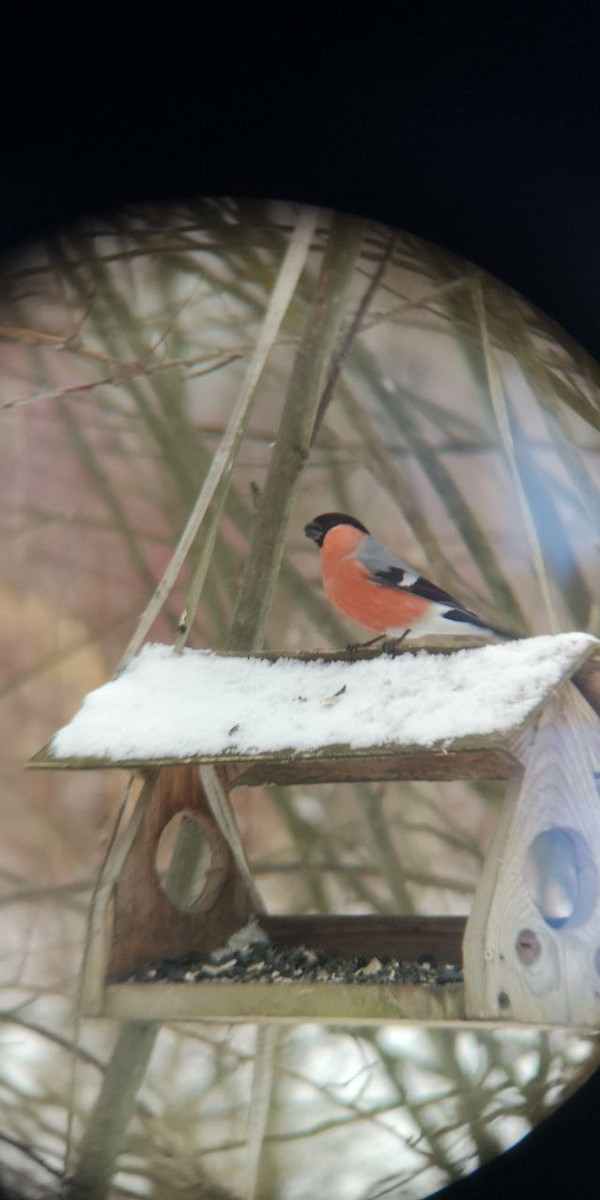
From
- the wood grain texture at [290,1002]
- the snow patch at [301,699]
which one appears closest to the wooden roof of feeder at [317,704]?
the snow patch at [301,699]

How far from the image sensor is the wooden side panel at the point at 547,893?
0.75m

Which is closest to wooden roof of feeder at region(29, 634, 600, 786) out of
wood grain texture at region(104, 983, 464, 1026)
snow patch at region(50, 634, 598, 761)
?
snow patch at region(50, 634, 598, 761)

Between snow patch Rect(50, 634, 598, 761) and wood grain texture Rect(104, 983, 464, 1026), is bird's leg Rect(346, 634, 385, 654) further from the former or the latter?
wood grain texture Rect(104, 983, 464, 1026)

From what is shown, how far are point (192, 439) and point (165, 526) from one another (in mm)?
56

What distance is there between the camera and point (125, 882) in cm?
84

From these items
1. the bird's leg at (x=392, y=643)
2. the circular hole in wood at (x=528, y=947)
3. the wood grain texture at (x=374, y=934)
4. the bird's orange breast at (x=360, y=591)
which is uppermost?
the bird's orange breast at (x=360, y=591)

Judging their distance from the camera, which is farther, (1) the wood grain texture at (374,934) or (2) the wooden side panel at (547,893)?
(1) the wood grain texture at (374,934)

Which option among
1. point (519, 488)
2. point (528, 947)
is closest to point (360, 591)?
point (519, 488)

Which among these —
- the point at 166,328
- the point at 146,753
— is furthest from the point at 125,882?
the point at 166,328

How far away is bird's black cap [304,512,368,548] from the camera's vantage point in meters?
0.83

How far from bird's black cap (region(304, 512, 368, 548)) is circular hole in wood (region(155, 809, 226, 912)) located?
22cm

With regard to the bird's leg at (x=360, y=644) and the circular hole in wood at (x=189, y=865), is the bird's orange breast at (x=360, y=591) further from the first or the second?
the circular hole in wood at (x=189, y=865)

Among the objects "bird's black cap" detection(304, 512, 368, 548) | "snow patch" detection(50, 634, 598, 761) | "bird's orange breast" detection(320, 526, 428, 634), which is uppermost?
"bird's black cap" detection(304, 512, 368, 548)

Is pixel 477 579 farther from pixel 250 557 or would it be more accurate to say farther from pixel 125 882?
pixel 125 882
